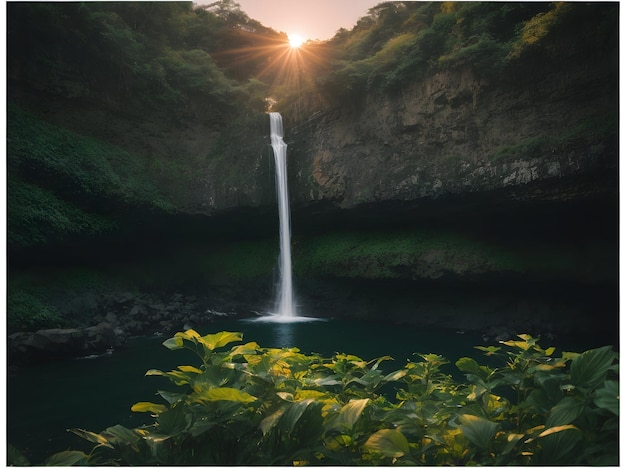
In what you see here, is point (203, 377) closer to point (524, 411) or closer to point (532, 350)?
point (524, 411)

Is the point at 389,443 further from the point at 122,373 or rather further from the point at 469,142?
the point at 469,142

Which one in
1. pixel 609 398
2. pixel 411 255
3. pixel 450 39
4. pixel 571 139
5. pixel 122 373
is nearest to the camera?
pixel 609 398

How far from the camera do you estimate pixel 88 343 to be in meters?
8.76

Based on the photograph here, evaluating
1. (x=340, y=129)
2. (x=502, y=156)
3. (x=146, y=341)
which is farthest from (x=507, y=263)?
(x=146, y=341)

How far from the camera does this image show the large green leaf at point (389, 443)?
1430 mm

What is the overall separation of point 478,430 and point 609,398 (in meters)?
0.44

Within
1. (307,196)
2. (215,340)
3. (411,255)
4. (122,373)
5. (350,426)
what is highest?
(307,196)

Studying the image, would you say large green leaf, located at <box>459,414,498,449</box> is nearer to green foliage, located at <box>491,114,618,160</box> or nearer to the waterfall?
green foliage, located at <box>491,114,618,160</box>

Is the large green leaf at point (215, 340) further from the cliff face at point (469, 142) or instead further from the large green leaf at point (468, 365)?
the cliff face at point (469, 142)

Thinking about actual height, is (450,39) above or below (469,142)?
above

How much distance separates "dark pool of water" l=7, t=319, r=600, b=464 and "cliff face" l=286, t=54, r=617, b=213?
171 inches

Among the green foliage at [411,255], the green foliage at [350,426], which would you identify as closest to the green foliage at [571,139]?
the green foliage at [411,255]

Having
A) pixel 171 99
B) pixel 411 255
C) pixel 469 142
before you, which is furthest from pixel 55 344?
pixel 469 142

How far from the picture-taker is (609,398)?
4.53 feet
